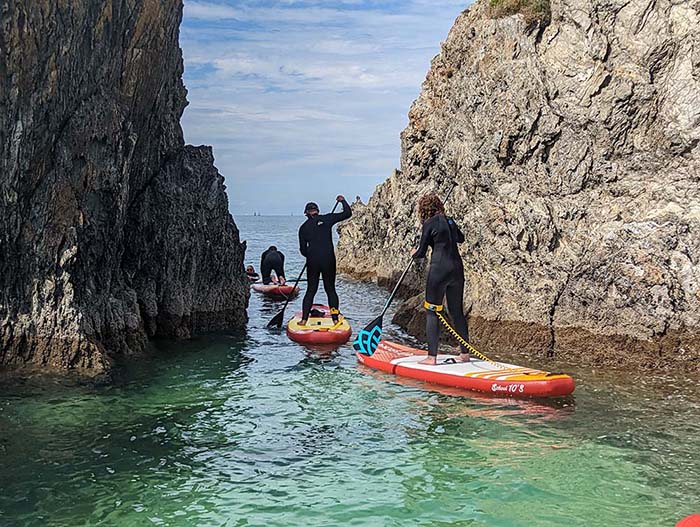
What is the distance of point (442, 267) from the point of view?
460 inches

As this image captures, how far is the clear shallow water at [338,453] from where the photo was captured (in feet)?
22.1

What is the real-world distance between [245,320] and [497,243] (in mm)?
7171

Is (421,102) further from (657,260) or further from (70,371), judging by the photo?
(70,371)

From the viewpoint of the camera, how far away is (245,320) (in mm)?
18609

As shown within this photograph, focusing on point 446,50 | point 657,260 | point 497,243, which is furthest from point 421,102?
point 657,260

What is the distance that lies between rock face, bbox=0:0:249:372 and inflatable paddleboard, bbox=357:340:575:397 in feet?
16.7

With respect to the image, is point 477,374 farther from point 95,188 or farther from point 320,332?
point 95,188

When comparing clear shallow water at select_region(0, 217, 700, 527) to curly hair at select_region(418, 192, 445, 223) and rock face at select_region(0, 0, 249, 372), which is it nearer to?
rock face at select_region(0, 0, 249, 372)

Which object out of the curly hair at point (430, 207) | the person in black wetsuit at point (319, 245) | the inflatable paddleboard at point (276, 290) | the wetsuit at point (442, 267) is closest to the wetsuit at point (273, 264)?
the inflatable paddleboard at point (276, 290)

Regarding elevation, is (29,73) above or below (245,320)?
above

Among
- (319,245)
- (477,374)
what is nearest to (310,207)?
(319,245)

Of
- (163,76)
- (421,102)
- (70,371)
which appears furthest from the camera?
(421,102)

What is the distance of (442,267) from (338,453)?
4.34 meters

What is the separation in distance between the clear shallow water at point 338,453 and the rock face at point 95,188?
143 centimetres
